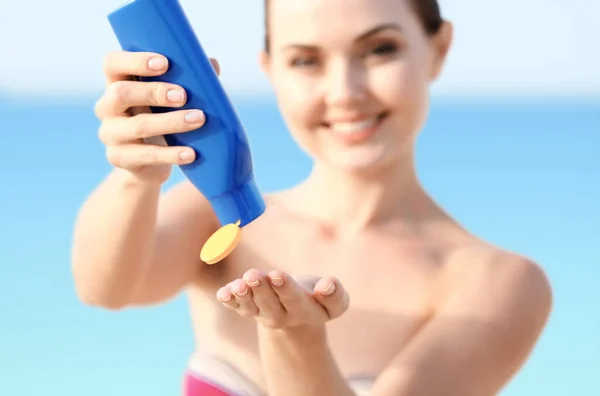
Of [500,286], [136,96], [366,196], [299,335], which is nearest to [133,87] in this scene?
[136,96]

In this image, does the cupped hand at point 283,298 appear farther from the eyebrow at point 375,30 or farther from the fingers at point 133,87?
the eyebrow at point 375,30

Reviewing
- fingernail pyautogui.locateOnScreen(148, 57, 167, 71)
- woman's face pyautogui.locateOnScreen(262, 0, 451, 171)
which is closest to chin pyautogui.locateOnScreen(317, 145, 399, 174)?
woman's face pyautogui.locateOnScreen(262, 0, 451, 171)

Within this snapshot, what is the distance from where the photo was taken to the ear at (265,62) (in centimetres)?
120

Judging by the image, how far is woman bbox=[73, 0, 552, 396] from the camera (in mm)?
1068

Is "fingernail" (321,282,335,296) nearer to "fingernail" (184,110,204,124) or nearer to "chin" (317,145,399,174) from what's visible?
"fingernail" (184,110,204,124)

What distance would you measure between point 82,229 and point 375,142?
336 millimetres

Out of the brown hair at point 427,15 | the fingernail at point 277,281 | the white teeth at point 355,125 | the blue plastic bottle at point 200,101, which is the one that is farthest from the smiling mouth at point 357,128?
the fingernail at point 277,281

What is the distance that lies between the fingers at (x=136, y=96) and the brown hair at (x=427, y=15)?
32 cm

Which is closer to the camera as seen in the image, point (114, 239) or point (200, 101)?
point (200, 101)

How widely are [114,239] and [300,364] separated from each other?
0.26 meters

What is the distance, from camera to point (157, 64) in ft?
2.80

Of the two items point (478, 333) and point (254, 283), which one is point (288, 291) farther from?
point (478, 333)

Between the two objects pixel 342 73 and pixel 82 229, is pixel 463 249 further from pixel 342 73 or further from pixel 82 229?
pixel 82 229

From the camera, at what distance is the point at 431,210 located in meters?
1.25
